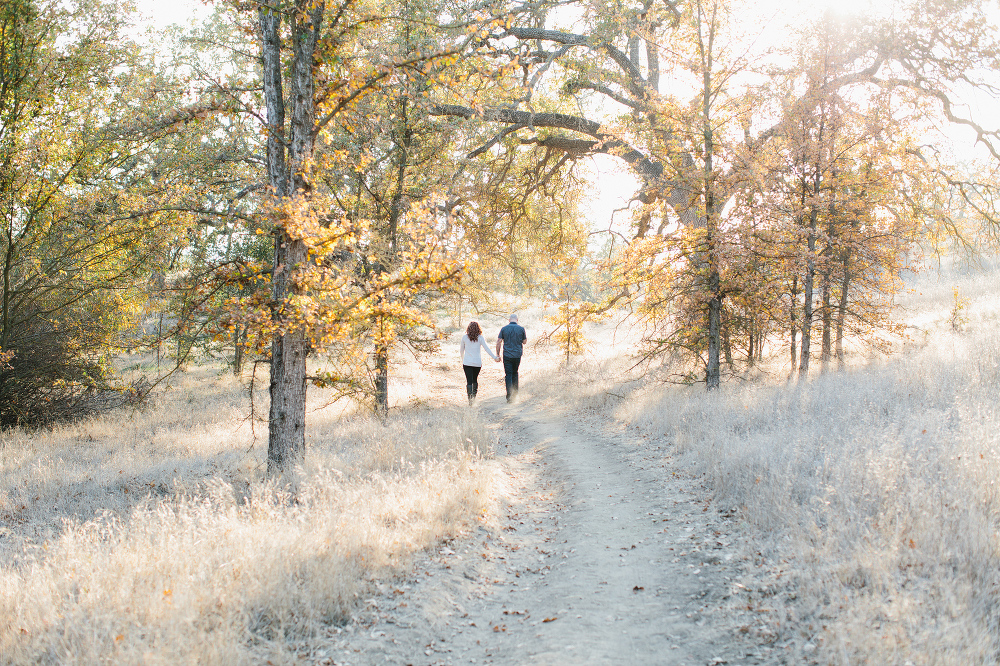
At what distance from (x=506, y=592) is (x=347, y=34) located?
7.82m

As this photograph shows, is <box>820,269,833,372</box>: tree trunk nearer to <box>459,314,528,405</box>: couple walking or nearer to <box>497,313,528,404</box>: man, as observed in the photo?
<box>459,314,528,405</box>: couple walking

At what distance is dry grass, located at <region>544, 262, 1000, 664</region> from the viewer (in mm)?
3385

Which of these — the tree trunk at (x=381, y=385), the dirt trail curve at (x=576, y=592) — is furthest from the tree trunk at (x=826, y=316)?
the tree trunk at (x=381, y=385)

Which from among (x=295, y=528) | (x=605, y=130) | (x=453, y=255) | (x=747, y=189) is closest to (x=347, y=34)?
(x=453, y=255)

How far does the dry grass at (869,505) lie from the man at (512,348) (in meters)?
6.22

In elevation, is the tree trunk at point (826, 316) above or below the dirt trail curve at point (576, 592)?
above

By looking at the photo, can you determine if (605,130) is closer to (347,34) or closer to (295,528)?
(347,34)

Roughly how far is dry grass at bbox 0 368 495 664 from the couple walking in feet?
13.7

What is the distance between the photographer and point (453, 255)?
7180 mm

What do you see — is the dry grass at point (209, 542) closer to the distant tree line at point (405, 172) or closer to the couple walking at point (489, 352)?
the distant tree line at point (405, 172)

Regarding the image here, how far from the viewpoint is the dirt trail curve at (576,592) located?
397cm

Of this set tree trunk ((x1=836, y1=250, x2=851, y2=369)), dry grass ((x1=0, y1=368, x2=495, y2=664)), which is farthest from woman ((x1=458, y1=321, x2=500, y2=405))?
tree trunk ((x1=836, y1=250, x2=851, y2=369))

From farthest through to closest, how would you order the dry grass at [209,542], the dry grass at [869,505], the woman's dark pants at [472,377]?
the woman's dark pants at [472,377] → the dry grass at [209,542] → the dry grass at [869,505]

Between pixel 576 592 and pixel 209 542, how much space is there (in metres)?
3.37
